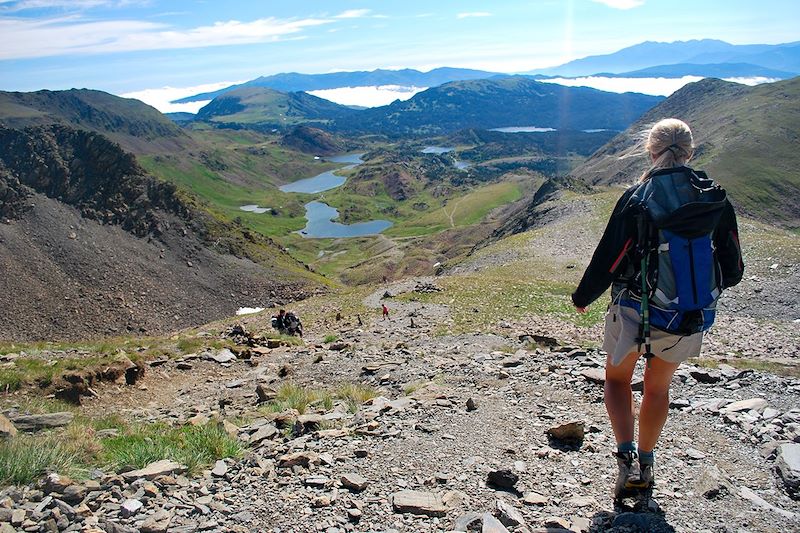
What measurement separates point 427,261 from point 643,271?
102 metres

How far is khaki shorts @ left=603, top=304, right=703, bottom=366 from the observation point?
5984mm

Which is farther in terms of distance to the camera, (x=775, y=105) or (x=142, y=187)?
(x=775, y=105)

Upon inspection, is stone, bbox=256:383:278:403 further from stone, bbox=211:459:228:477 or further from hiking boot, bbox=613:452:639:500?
hiking boot, bbox=613:452:639:500

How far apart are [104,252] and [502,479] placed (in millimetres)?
55476

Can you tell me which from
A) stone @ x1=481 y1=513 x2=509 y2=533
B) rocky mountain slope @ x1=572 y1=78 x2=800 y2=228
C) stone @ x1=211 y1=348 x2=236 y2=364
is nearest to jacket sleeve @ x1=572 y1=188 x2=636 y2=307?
stone @ x1=481 y1=513 x2=509 y2=533

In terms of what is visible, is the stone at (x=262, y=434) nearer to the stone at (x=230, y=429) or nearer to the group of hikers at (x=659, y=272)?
the stone at (x=230, y=429)

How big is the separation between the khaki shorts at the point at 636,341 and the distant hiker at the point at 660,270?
0.01m

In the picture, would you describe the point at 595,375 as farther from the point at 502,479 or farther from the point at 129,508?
the point at 129,508

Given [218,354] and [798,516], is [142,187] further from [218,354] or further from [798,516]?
[798,516]

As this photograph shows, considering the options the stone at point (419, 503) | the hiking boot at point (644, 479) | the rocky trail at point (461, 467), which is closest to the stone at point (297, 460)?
the rocky trail at point (461, 467)

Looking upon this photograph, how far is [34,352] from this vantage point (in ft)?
64.7

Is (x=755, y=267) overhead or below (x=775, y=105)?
below

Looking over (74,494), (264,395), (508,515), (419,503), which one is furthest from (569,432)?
(264,395)

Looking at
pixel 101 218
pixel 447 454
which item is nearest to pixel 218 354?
pixel 447 454
